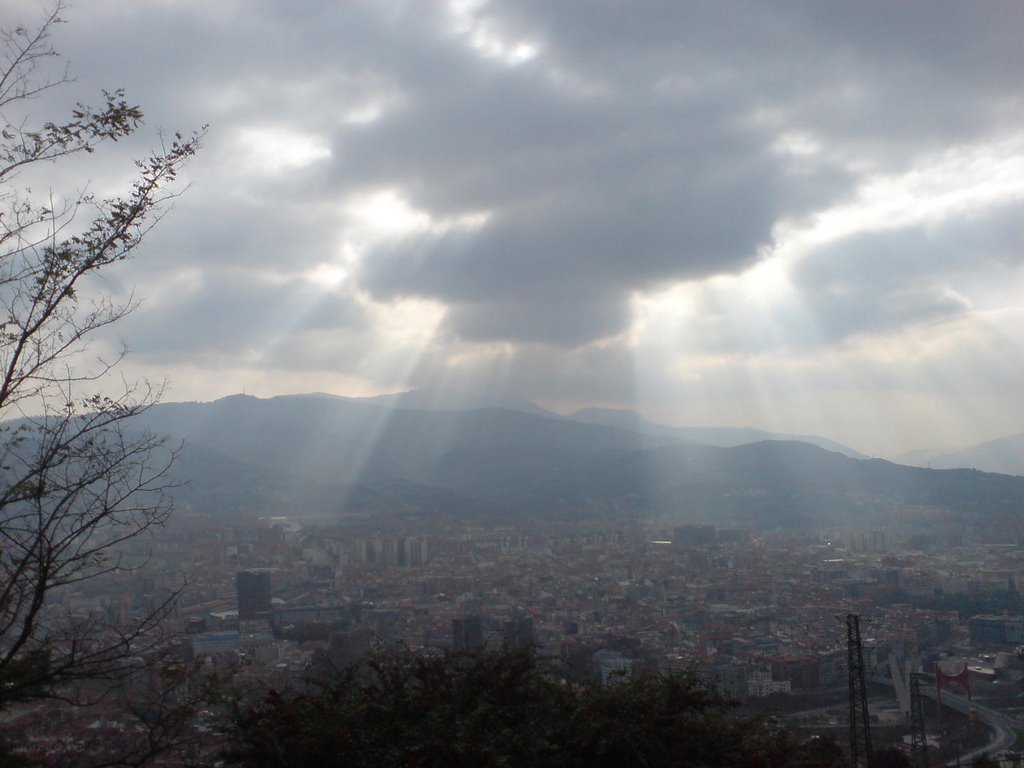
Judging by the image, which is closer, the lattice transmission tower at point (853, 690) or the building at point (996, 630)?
the lattice transmission tower at point (853, 690)

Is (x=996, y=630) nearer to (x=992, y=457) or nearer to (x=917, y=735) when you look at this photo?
(x=917, y=735)

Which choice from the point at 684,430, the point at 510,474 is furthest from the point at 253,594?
the point at 684,430

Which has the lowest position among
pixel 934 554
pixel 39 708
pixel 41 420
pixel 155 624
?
pixel 934 554

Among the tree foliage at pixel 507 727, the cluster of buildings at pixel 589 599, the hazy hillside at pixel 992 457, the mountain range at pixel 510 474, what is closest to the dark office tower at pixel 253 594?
the cluster of buildings at pixel 589 599

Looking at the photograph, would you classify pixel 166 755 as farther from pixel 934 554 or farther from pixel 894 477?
pixel 894 477

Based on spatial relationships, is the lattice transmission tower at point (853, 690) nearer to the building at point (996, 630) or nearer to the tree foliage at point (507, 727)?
the tree foliage at point (507, 727)

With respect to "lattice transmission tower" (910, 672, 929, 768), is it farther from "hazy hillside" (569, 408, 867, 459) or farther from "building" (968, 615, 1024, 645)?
"hazy hillside" (569, 408, 867, 459)

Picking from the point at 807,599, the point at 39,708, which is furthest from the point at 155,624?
the point at 807,599
